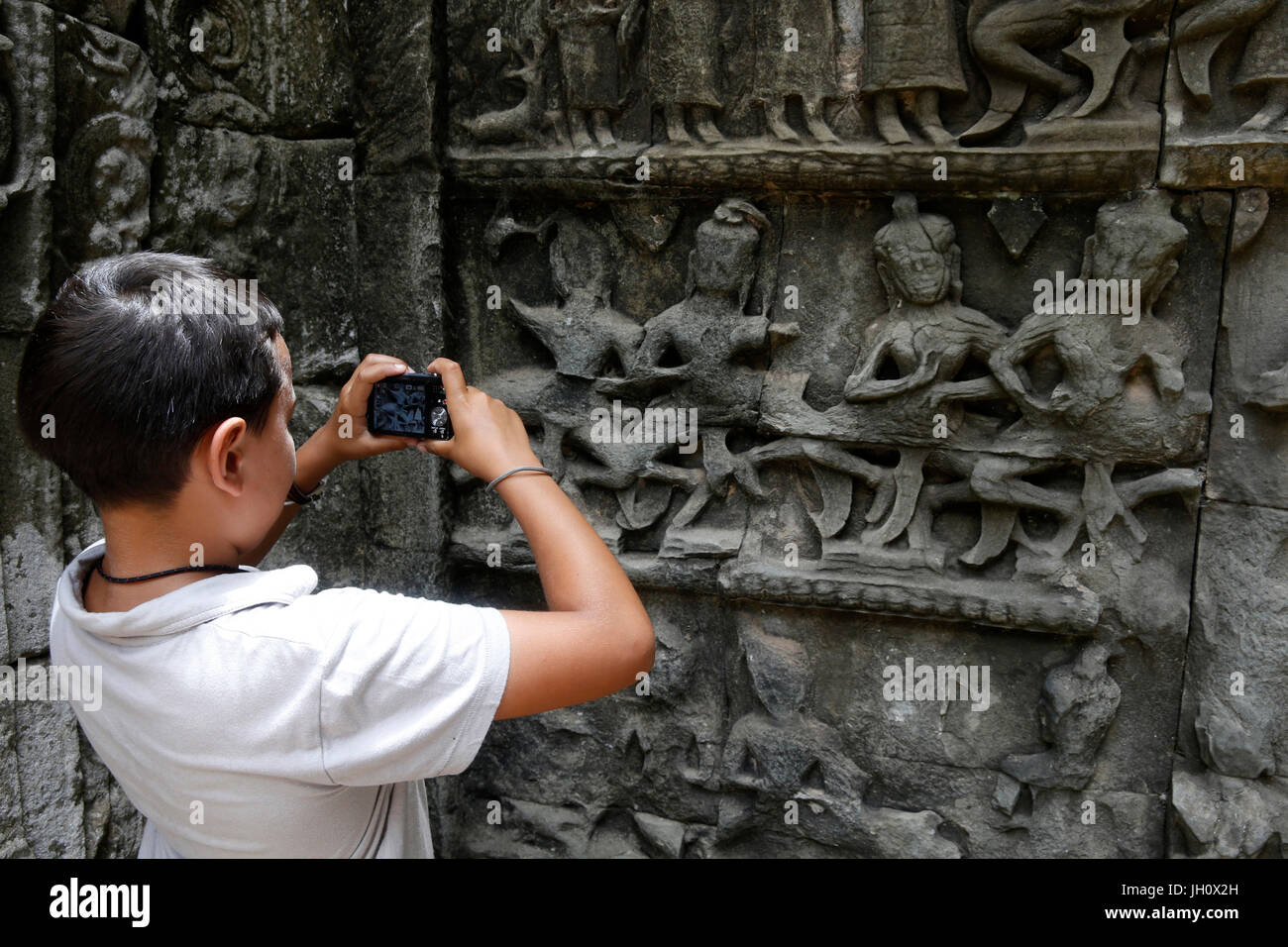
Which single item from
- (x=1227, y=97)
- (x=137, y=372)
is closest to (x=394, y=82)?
(x=137, y=372)

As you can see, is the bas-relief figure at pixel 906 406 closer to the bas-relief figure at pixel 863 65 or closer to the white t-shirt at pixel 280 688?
the bas-relief figure at pixel 863 65

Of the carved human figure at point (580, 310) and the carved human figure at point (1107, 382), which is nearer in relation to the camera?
the carved human figure at point (1107, 382)

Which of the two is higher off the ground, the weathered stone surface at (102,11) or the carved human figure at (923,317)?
the weathered stone surface at (102,11)

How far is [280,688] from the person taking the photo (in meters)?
1.32

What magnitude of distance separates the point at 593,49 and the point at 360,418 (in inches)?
71.8

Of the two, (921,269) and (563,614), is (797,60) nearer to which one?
(921,269)

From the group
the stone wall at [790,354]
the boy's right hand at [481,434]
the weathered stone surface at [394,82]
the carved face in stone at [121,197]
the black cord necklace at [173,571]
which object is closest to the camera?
the black cord necklace at [173,571]

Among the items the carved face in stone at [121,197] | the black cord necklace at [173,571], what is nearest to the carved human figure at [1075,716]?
the black cord necklace at [173,571]

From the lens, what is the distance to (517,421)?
1.62 metres

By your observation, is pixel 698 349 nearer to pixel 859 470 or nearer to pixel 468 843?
pixel 859 470

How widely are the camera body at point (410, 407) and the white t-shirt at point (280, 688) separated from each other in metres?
0.42

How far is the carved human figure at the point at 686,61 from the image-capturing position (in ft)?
9.89

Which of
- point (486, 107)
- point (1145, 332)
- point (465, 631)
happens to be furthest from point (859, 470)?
point (465, 631)
